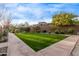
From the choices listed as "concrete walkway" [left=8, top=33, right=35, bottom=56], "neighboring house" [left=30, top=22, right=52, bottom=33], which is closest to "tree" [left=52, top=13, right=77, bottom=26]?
"neighboring house" [left=30, top=22, right=52, bottom=33]

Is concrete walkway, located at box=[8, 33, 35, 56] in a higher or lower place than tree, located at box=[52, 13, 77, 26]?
lower

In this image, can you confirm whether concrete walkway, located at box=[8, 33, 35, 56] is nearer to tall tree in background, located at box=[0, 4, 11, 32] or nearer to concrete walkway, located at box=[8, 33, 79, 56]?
concrete walkway, located at box=[8, 33, 79, 56]

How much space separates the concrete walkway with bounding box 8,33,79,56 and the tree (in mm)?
176

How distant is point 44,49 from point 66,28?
343 millimetres

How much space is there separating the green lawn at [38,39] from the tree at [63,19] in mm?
148

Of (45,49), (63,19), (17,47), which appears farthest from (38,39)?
(63,19)

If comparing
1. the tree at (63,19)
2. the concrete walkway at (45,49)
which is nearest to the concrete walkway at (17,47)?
the concrete walkway at (45,49)

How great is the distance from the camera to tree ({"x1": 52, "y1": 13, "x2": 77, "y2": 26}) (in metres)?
1.92

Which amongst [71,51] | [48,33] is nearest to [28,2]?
[48,33]

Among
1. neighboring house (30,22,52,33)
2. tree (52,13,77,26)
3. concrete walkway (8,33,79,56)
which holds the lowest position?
concrete walkway (8,33,79,56)

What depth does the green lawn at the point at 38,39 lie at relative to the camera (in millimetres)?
1884

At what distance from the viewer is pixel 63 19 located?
195 centimetres

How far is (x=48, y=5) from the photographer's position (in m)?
1.91

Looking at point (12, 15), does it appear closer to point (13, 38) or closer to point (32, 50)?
point (13, 38)
